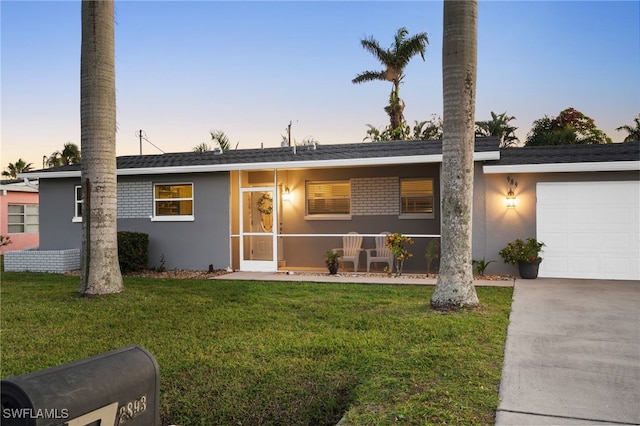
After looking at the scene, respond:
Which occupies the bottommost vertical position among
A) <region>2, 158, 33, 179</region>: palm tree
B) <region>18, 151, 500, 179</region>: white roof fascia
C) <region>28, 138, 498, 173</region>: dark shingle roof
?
<region>18, 151, 500, 179</region>: white roof fascia

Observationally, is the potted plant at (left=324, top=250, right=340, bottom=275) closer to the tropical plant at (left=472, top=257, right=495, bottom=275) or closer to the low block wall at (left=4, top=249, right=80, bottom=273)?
the tropical plant at (left=472, top=257, right=495, bottom=275)

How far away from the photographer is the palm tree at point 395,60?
28016mm

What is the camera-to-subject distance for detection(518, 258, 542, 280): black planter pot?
1196 centimetres

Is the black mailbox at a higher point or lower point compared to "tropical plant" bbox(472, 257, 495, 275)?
higher

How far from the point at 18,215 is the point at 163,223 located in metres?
12.7

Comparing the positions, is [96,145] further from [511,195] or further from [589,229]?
[589,229]

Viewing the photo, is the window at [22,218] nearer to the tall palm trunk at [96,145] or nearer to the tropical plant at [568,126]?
the tall palm trunk at [96,145]

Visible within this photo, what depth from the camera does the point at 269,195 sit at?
1483 centimetres

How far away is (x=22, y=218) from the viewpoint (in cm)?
2419

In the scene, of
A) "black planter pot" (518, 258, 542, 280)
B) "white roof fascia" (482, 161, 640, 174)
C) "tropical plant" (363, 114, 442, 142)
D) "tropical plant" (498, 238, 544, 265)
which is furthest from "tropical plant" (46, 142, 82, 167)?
"black planter pot" (518, 258, 542, 280)

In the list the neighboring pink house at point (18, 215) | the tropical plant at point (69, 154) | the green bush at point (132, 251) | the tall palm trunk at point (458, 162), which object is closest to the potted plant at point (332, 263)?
the green bush at point (132, 251)

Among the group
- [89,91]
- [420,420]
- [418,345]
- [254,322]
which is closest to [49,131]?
[89,91]

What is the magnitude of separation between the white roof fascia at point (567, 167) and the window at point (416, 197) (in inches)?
121

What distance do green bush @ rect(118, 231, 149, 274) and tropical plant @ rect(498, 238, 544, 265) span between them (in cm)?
957
